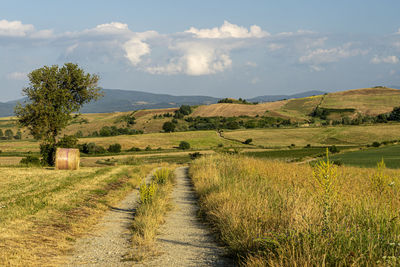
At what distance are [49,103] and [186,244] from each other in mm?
35310

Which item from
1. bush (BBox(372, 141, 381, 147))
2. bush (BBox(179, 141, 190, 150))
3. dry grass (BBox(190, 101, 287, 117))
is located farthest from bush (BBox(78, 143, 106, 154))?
dry grass (BBox(190, 101, 287, 117))

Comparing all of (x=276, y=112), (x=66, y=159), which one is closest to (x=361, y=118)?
(x=276, y=112)

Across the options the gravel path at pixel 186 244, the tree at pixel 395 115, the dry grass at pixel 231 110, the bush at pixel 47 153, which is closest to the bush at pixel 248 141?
the dry grass at pixel 231 110

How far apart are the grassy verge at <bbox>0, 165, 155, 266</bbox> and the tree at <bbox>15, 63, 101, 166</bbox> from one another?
19352 mm

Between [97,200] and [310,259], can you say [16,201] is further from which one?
[310,259]

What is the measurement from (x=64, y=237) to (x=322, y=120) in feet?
377

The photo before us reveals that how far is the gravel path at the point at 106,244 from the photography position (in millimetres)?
8156

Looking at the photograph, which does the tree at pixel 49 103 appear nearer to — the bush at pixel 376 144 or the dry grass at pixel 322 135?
the dry grass at pixel 322 135

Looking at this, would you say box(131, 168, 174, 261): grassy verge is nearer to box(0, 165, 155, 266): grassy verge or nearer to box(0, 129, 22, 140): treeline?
box(0, 165, 155, 266): grassy verge

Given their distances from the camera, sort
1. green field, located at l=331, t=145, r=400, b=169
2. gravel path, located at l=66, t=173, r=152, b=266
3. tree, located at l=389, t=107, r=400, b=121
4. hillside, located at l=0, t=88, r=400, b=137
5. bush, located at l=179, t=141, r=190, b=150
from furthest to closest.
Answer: hillside, located at l=0, t=88, r=400, b=137
tree, located at l=389, t=107, r=400, b=121
bush, located at l=179, t=141, r=190, b=150
green field, located at l=331, t=145, r=400, b=169
gravel path, located at l=66, t=173, r=152, b=266

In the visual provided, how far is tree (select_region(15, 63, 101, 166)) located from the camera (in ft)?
132

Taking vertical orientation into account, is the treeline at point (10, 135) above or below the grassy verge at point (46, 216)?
below

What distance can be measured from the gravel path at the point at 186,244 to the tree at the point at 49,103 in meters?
30.2

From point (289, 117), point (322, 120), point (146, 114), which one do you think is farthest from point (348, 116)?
point (146, 114)
